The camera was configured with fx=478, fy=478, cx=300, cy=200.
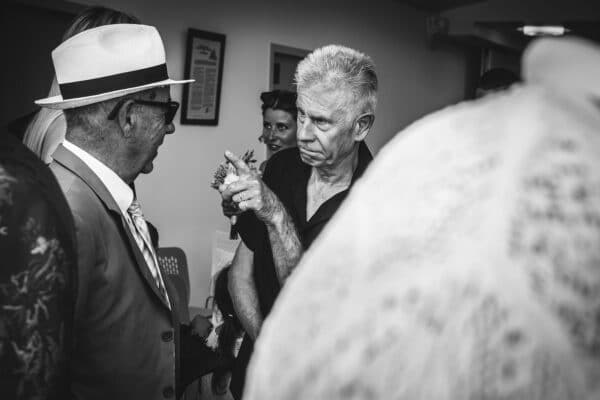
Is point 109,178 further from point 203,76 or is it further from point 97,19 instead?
point 203,76

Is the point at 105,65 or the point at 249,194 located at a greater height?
the point at 105,65

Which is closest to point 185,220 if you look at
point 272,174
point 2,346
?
point 272,174

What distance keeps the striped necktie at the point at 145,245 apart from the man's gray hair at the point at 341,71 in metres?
0.68

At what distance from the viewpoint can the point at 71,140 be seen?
4.32 feet

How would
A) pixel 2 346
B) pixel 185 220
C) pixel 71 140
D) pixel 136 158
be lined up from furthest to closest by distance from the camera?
pixel 185 220
pixel 136 158
pixel 71 140
pixel 2 346

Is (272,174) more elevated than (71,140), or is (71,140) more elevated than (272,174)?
(71,140)

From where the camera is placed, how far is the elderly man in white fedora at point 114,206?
1.23 m

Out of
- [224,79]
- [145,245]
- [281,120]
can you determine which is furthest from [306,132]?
[224,79]

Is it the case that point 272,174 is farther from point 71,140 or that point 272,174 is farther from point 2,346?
point 2,346

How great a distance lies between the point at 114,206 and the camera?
4.29ft

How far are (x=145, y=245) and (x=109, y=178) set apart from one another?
23cm

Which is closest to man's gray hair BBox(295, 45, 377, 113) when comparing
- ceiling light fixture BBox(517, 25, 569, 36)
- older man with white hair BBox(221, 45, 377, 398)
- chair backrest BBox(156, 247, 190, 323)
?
older man with white hair BBox(221, 45, 377, 398)

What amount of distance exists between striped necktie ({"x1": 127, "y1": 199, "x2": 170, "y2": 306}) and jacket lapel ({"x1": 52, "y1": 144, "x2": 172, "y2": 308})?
6cm

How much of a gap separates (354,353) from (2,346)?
54 cm
